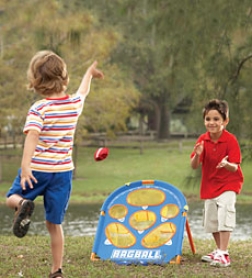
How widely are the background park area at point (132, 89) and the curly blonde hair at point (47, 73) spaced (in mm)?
1367

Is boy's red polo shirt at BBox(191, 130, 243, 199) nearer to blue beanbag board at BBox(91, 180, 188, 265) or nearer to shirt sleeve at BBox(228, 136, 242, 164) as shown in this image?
shirt sleeve at BBox(228, 136, 242, 164)

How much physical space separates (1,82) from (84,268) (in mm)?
17447

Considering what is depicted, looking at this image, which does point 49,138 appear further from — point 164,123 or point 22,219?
point 164,123

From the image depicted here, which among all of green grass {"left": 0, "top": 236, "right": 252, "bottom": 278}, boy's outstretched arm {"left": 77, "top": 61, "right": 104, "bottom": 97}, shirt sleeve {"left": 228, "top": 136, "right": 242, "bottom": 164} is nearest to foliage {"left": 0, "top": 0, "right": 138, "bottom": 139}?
green grass {"left": 0, "top": 236, "right": 252, "bottom": 278}

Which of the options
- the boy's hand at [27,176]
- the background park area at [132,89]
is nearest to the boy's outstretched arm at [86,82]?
the boy's hand at [27,176]

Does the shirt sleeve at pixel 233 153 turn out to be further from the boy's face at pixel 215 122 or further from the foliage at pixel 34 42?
the foliage at pixel 34 42

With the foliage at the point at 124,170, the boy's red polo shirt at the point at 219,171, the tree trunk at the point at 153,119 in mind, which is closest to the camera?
the boy's red polo shirt at the point at 219,171

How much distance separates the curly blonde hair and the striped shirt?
0.09 meters

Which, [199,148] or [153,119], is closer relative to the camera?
[199,148]

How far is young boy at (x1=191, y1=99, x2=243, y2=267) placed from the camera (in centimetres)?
579

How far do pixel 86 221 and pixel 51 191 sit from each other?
9.15 meters

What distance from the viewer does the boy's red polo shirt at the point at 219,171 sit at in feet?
19.1

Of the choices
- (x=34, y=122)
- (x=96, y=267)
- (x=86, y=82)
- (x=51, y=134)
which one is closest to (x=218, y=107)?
(x=86, y=82)

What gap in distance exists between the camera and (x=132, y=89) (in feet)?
93.1
